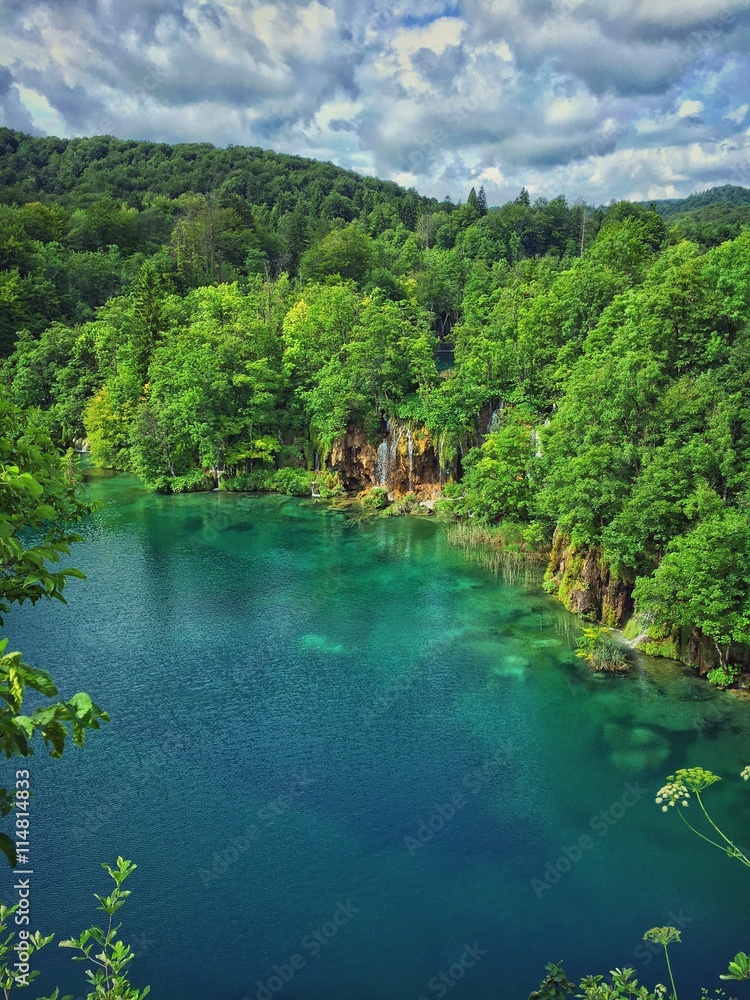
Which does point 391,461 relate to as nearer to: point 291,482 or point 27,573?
point 291,482

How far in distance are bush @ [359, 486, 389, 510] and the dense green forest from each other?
10.2ft

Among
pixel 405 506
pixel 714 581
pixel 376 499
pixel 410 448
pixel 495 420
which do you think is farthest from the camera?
pixel 410 448

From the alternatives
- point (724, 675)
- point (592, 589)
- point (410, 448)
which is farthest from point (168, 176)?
point (724, 675)

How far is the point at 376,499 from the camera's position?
152ft

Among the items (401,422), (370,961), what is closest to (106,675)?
(370,961)

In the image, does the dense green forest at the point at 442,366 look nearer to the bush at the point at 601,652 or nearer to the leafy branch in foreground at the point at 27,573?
the bush at the point at 601,652

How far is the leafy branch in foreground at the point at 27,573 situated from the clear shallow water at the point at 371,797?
1081 centimetres

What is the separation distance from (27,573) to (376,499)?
131 feet

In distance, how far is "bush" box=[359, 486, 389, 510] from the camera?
152 ft

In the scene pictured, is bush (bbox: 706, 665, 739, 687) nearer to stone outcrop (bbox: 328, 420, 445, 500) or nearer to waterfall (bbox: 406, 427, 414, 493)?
stone outcrop (bbox: 328, 420, 445, 500)

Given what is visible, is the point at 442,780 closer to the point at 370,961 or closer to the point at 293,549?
the point at 370,961

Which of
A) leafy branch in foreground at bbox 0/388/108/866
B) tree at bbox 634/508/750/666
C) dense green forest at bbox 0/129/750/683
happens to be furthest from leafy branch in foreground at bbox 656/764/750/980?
dense green forest at bbox 0/129/750/683

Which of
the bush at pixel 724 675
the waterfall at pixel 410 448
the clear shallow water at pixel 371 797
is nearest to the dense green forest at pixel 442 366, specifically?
the bush at pixel 724 675

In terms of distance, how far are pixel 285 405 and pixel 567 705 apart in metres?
34.9
